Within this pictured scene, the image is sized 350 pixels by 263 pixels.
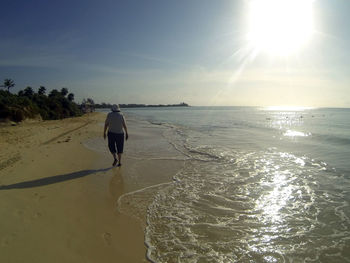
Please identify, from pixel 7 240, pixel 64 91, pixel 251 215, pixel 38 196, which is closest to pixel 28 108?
pixel 38 196

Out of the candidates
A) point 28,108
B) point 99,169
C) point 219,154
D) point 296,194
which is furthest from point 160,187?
point 28,108

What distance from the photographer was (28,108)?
81.1 ft

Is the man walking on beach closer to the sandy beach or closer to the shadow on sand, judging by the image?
the sandy beach

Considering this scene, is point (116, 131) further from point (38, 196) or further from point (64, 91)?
point (64, 91)

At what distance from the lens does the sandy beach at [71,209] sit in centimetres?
286

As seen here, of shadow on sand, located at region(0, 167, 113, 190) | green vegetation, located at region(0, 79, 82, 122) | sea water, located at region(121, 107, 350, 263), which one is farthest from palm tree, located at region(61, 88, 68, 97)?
sea water, located at region(121, 107, 350, 263)

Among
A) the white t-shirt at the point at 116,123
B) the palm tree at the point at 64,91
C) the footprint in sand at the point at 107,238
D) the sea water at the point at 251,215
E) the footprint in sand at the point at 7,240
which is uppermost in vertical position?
the palm tree at the point at 64,91

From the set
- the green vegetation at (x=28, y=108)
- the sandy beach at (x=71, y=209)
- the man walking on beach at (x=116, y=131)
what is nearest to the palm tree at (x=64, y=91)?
the green vegetation at (x=28, y=108)

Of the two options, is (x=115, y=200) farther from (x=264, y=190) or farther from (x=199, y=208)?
(x=264, y=190)

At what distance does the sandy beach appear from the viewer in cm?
286

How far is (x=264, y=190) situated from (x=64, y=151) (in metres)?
8.30

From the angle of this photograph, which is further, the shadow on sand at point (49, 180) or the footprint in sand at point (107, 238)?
the shadow on sand at point (49, 180)

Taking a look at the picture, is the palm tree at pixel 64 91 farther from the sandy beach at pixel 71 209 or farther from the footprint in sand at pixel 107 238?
the footprint in sand at pixel 107 238

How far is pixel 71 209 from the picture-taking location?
4047mm
